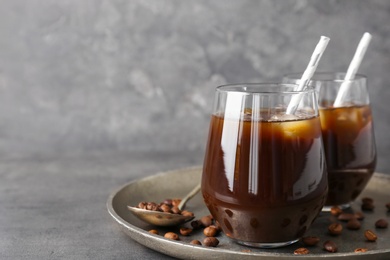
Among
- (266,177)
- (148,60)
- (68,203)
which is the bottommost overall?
(68,203)

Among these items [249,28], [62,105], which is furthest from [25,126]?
[249,28]

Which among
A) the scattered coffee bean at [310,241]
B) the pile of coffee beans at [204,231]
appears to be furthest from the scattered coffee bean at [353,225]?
the pile of coffee beans at [204,231]

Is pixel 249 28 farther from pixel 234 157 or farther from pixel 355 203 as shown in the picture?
pixel 234 157

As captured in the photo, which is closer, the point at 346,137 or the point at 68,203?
the point at 346,137

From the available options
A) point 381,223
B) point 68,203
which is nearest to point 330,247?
point 381,223

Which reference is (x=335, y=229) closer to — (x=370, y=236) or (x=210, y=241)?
(x=370, y=236)

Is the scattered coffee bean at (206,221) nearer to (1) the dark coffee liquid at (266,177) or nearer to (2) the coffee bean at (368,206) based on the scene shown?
(1) the dark coffee liquid at (266,177)
